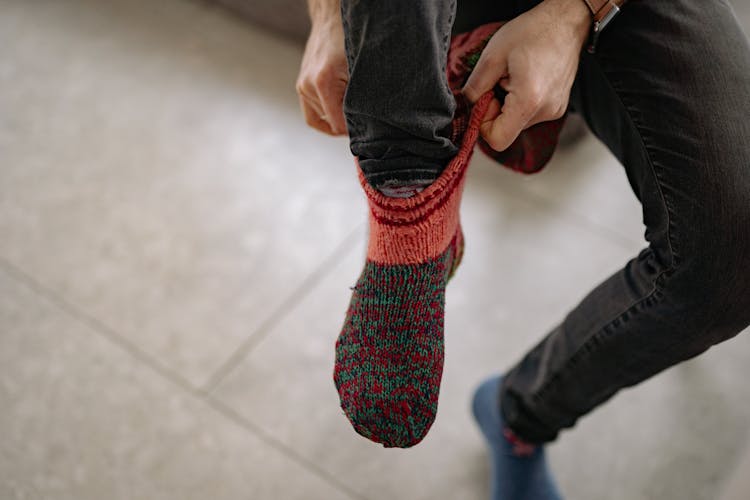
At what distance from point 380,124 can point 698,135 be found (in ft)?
0.90

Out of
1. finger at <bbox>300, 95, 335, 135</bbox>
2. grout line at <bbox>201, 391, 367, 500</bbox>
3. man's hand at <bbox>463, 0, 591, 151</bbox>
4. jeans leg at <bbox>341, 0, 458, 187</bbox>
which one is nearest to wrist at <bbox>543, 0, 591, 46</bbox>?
man's hand at <bbox>463, 0, 591, 151</bbox>

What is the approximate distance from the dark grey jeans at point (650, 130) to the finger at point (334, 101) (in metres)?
0.09

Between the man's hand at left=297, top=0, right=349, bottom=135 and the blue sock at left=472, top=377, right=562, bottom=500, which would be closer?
the man's hand at left=297, top=0, right=349, bottom=135

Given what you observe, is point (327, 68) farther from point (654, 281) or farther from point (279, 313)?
point (279, 313)

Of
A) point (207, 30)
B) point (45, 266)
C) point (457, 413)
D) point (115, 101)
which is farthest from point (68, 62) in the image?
point (457, 413)

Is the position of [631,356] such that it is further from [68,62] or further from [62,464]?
[68,62]

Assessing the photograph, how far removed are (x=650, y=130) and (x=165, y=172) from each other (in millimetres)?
952

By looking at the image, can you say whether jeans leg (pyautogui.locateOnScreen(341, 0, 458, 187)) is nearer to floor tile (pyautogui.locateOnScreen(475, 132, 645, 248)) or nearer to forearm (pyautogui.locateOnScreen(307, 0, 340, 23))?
forearm (pyautogui.locateOnScreen(307, 0, 340, 23))

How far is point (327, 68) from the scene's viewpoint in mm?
596

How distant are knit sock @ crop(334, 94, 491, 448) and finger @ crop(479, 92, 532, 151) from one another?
0.05ft

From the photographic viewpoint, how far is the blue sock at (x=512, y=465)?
90 cm

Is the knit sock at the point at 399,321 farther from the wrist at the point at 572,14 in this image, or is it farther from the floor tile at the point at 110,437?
the floor tile at the point at 110,437

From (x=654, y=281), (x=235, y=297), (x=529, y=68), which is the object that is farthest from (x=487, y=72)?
(x=235, y=297)

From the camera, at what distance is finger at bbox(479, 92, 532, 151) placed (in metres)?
0.56
